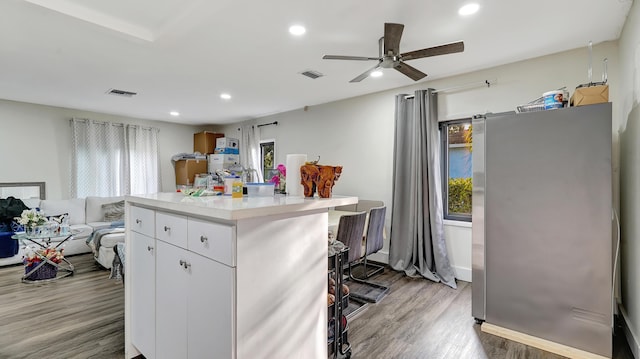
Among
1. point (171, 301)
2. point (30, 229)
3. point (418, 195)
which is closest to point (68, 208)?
point (30, 229)

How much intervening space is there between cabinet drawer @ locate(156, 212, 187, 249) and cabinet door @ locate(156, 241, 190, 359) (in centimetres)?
4

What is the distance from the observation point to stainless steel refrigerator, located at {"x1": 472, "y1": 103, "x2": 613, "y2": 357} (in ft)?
6.84

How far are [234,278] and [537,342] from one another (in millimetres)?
2383

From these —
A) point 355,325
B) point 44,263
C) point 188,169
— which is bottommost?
point 355,325

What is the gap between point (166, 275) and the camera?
1680 mm

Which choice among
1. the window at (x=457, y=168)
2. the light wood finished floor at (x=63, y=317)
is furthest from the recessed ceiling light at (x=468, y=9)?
the light wood finished floor at (x=63, y=317)

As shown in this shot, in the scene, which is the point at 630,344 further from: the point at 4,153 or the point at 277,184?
the point at 4,153

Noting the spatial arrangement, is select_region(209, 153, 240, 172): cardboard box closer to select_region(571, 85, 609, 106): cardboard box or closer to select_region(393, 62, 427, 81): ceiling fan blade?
select_region(393, 62, 427, 81): ceiling fan blade

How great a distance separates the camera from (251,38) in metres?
2.69

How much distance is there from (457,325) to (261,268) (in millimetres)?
2084

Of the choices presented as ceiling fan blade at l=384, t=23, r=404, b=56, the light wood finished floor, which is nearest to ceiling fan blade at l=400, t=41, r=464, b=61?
ceiling fan blade at l=384, t=23, r=404, b=56

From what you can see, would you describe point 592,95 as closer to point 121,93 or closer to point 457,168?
point 457,168

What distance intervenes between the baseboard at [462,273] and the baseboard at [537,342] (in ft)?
3.93

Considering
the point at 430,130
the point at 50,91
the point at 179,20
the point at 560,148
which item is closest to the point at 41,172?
the point at 50,91
